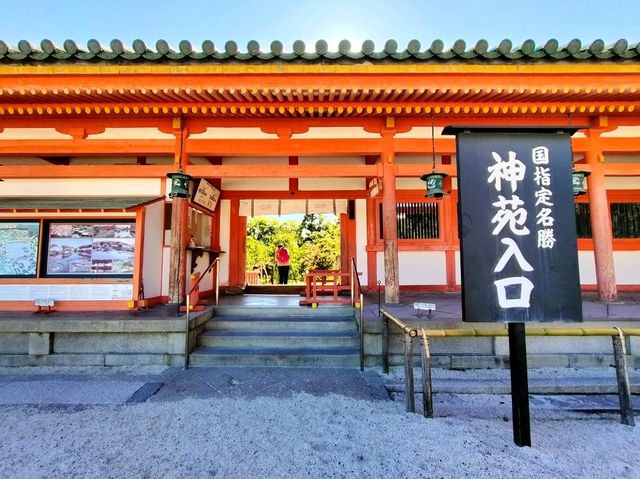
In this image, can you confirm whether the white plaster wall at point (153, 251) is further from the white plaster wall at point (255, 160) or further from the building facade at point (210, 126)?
the white plaster wall at point (255, 160)

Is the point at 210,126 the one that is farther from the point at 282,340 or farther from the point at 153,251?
the point at 282,340

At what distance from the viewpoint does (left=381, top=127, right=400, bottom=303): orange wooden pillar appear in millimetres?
5422

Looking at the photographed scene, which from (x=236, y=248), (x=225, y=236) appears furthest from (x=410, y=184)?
(x=225, y=236)

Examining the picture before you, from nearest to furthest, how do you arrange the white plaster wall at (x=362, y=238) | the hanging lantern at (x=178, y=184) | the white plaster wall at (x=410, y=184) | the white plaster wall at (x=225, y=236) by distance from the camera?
1. the hanging lantern at (x=178, y=184)
2. the white plaster wall at (x=410, y=184)
3. the white plaster wall at (x=362, y=238)
4. the white plaster wall at (x=225, y=236)

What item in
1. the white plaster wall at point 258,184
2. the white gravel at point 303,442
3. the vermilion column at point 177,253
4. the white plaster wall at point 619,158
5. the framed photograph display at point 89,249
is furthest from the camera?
the white plaster wall at point 258,184

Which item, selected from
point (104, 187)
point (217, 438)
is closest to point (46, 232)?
point (104, 187)

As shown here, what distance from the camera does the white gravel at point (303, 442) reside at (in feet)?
7.22

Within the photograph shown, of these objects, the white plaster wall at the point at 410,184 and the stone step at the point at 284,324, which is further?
the white plaster wall at the point at 410,184

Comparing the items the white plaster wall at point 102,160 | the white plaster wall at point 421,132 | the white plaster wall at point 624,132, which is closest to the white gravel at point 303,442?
the white plaster wall at point 421,132

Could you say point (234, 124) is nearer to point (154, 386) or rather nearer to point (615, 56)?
point (154, 386)

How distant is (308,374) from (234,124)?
4223mm

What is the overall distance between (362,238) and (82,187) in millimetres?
5835

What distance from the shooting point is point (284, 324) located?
5000 mm

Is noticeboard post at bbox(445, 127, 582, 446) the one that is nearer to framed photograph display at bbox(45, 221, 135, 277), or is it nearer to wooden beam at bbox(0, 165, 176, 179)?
wooden beam at bbox(0, 165, 176, 179)
